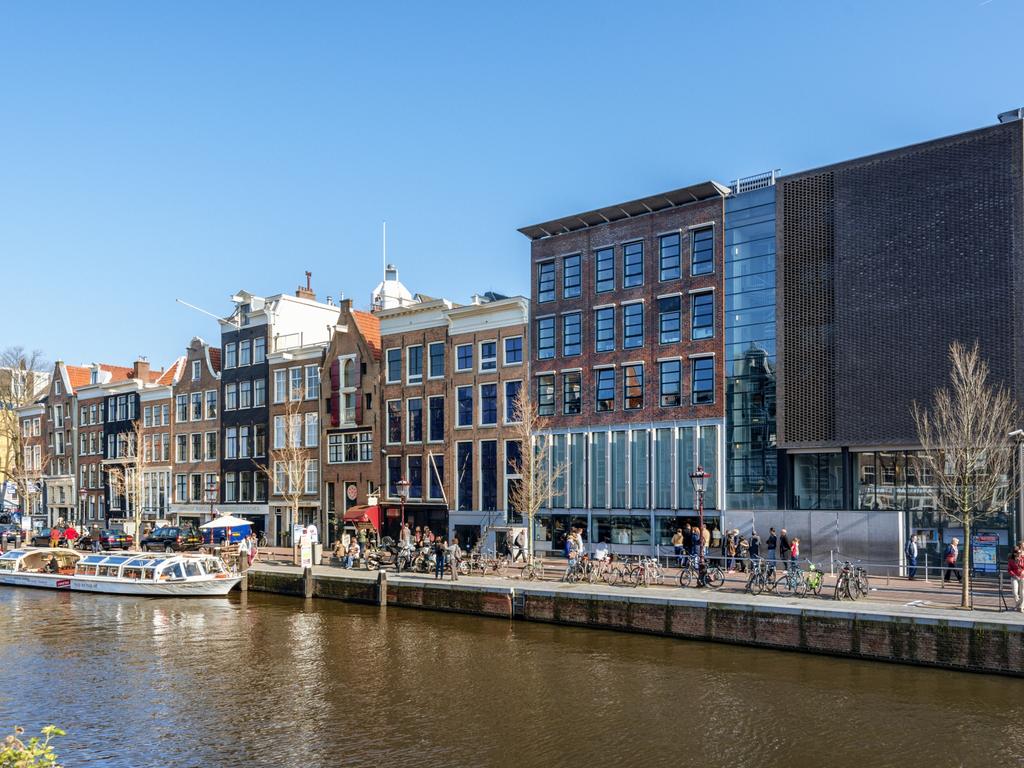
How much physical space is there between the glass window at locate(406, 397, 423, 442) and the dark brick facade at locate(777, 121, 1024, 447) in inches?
877

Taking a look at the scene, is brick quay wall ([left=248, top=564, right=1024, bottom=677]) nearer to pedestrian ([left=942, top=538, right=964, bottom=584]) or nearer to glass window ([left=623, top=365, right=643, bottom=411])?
pedestrian ([left=942, top=538, right=964, bottom=584])

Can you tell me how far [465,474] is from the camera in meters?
50.8

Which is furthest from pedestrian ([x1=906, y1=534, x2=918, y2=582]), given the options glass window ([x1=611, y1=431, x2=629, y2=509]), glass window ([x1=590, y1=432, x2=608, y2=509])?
glass window ([x1=590, y1=432, x2=608, y2=509])

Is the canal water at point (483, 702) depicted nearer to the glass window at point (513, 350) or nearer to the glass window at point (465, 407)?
the glass window at point (513, 350)

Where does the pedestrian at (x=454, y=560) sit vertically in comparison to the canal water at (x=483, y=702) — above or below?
above

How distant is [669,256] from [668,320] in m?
3.20

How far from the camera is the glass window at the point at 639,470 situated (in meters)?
43.7

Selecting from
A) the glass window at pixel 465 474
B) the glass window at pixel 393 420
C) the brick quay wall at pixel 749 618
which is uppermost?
the glass window at pixel 393 420

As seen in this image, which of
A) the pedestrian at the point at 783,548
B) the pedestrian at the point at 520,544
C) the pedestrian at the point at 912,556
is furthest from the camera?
the pedestrian at the point at 520,544

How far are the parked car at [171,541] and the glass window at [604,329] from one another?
28.9 meters

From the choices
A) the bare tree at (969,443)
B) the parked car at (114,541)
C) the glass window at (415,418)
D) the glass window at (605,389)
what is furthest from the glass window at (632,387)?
the parked car at (114,541)

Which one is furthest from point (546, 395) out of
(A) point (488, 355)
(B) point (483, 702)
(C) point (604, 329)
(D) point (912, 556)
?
(B) point (483, 702)

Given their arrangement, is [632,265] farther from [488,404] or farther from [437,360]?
[437,360]

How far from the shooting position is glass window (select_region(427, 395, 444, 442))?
52.5 meters
